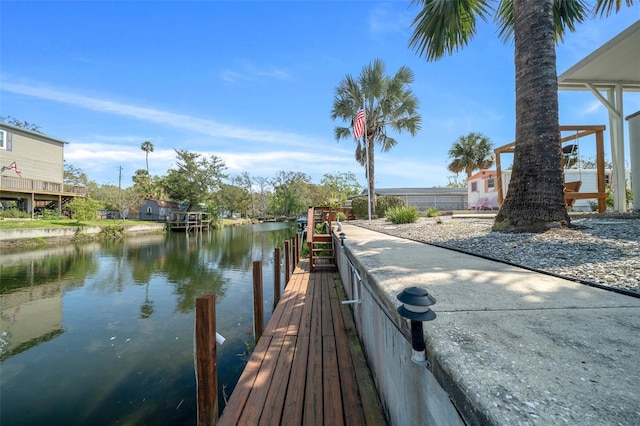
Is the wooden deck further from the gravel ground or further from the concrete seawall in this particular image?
the concrete seawall

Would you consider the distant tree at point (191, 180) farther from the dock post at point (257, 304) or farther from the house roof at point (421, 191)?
the dock post at point (257, 304)

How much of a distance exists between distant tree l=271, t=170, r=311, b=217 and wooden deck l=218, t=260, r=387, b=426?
1882 inches

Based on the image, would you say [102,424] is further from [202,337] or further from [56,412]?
[202,337]

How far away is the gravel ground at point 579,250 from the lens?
7.57 feet

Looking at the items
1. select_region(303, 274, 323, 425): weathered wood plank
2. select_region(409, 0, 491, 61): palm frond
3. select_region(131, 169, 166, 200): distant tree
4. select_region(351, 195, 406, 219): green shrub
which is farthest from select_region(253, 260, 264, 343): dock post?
select_region(131, 169, 166, 200): distant tree

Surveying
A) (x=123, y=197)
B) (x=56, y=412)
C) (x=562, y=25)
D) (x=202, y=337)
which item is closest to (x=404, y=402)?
(x=202, y=337)

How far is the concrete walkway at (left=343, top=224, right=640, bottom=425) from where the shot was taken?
746 millimetres

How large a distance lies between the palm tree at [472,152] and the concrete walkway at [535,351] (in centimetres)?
3014

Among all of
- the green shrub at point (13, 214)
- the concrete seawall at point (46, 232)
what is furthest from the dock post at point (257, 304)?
the green shrub at point (13, 214)

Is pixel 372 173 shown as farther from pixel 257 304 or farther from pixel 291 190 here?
pixel 291 190

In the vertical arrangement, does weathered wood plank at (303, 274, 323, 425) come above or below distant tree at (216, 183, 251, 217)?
below

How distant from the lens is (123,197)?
1176 inches

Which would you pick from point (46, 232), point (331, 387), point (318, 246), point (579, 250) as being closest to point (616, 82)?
point (579, 250)

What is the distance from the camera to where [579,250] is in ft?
10.4
